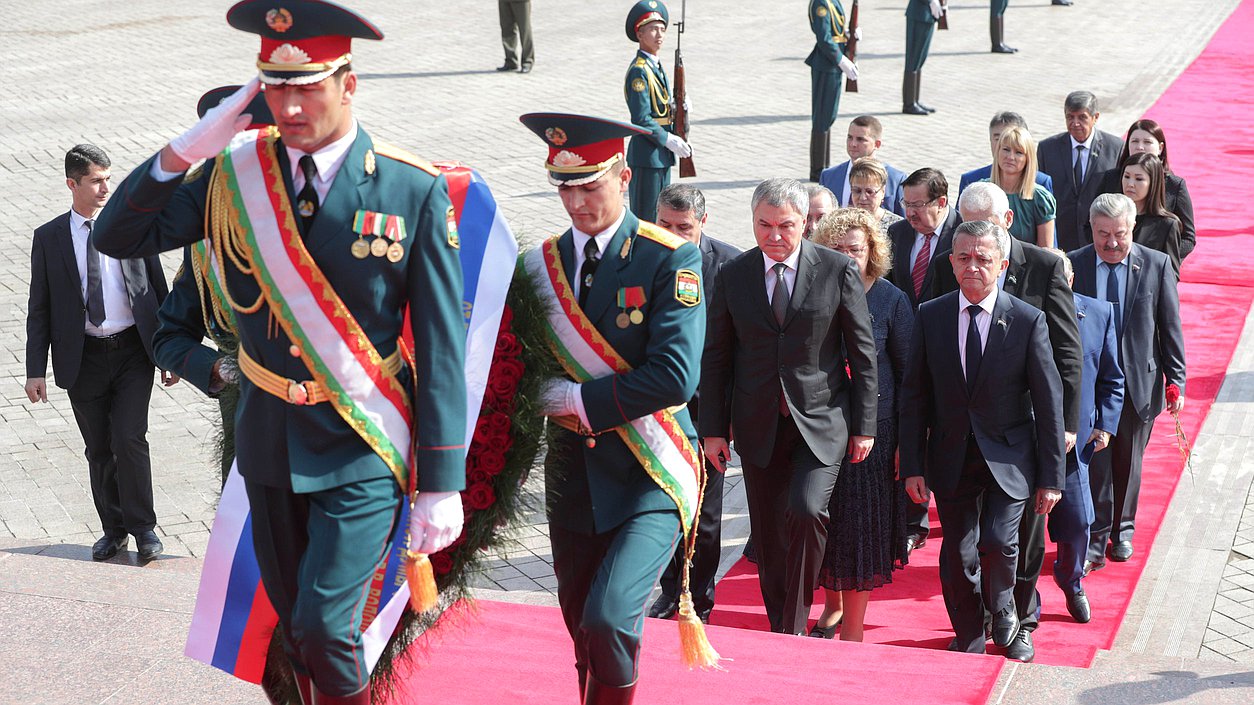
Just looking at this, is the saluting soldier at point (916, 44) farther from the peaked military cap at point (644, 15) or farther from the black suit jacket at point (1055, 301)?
the black suit jacket at point (1055, 301)

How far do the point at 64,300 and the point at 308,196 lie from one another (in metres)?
3.45

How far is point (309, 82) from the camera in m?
3.37

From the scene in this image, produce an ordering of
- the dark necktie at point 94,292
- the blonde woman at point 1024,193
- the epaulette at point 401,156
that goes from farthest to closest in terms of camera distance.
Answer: the blonde woman at point 1024,193 < the dark necktie at point 94,292 < the epaulette at point 401,156

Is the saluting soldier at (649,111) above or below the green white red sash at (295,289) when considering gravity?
below

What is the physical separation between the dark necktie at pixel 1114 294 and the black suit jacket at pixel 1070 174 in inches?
95.8

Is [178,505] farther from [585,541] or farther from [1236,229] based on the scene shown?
[1236,229]

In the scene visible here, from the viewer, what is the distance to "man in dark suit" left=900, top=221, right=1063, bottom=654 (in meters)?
5.67

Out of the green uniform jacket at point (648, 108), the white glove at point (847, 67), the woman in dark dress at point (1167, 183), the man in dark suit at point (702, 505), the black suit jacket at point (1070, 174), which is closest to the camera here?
the man in dark suit at point (702, 505)

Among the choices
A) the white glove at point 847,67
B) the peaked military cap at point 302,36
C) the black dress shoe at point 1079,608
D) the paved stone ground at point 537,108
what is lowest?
the paved stone ground at point 537,108

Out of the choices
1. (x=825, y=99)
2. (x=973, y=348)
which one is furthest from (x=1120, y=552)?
(x=825, y=99)

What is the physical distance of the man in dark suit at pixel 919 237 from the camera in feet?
22.6

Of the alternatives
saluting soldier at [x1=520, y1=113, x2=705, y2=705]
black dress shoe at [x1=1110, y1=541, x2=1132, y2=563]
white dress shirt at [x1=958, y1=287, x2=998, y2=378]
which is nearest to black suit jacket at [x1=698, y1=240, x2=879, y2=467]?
white dress shirt at [x1=958, y1=287, x2=998, y2=378]

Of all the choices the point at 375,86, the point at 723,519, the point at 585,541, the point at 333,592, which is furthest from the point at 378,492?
the point at 375,86

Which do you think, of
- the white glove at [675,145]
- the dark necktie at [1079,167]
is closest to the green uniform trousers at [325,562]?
the dark necktie at [1079,167]
